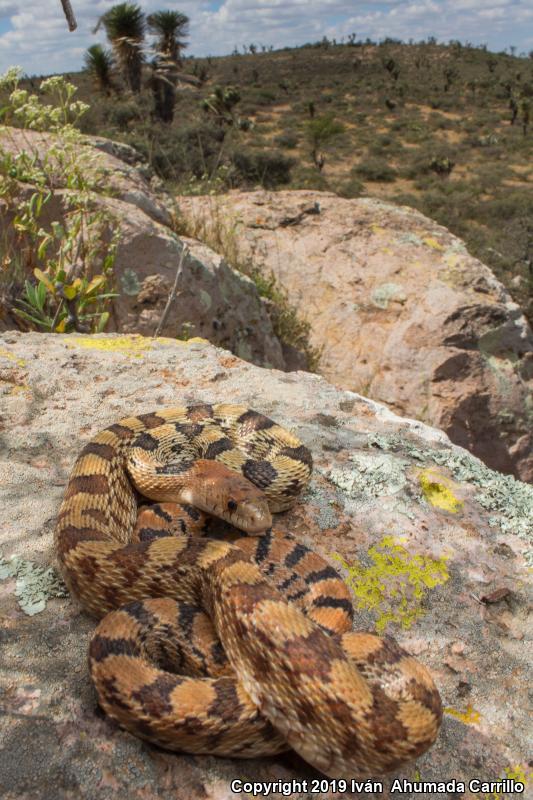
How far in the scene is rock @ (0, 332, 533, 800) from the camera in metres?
2.34

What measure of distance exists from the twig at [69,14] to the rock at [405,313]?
5.56 meters

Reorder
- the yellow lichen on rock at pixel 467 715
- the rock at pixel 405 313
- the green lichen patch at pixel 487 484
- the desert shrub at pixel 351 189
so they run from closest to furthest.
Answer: the yellow lichen on rock at pixel 467 715
the green lichen patch at pixel 487 484
the rock at pixel 405 313
the desert shrub at pixel 351 189

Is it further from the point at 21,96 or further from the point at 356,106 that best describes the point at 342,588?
the point at 356,106

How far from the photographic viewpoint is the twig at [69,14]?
2.86 meters

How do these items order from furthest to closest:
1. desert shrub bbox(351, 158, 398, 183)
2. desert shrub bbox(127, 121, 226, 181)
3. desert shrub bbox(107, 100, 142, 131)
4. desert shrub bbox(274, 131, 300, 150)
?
desert shrub bbox(274, 131, 300, 150) → desert shrub bbox(351, 158, 398, 183) → desert shrub bbox(107, 100, 142, 131) → desert shrub bbox(127, 121, 226, 181)

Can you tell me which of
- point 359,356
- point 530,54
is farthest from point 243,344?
point 530,54

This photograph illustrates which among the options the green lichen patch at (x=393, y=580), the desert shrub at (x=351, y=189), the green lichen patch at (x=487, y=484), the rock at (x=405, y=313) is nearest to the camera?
the green lichen patch at (x=393, y=580)

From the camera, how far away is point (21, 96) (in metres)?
5.49

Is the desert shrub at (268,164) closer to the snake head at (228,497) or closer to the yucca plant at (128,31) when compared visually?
the yucca plant at (128,31)

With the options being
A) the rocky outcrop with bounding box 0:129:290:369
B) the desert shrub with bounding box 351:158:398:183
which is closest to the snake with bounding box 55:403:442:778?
the rocky outcrop with bounding box 0:129:290:369

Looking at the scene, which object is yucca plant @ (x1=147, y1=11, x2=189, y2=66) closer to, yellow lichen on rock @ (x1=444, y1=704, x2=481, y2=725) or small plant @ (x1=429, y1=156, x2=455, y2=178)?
small plant @ (x1=429, y1=156, x2=455, y2=178)

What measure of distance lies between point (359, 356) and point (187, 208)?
3920 mm

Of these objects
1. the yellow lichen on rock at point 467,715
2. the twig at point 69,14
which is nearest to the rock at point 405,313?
the yellow lichen on rock at point 467,715

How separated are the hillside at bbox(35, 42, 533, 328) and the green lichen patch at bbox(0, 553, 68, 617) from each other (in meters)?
7.16
